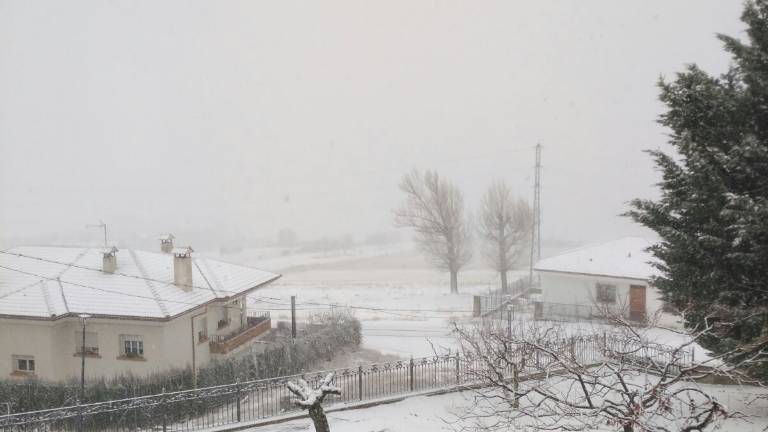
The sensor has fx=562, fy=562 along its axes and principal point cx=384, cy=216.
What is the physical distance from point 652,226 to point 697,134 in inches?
98.0

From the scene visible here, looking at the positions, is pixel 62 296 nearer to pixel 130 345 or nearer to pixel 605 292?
pixel 130 345

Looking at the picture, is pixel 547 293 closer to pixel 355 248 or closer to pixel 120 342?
pixel 120 342

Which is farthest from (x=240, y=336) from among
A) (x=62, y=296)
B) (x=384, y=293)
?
(x=384, y=293)

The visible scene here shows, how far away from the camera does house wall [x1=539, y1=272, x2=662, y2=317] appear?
29405mm

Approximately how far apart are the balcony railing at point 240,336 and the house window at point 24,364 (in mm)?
6330

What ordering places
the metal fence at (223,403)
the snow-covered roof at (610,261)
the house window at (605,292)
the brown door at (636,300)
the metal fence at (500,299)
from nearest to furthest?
the metal fence at (223,403), the brown door at (636,300), the snow-covered roof at (610,261), the house window at (605,292), the metal fence at (500,299)

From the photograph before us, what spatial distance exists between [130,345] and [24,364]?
385 centimetres

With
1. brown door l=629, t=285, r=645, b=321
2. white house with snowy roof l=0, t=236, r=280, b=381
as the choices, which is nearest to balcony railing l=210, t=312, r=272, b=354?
white house with snowy roof l=0, t=236, r=280, b=381

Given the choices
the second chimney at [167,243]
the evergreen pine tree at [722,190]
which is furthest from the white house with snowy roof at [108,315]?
the evergreen pine tree at [722,190]

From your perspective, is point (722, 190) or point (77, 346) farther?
point (77, 346)

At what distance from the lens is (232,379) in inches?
817

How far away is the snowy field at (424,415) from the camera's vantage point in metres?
13.4

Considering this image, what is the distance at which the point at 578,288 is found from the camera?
3109 centimetres

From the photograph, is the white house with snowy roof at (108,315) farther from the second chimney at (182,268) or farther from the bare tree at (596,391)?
the bare tree at (596,391)
